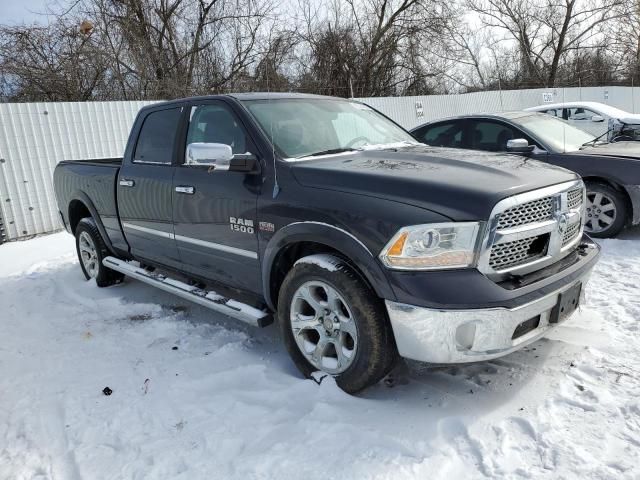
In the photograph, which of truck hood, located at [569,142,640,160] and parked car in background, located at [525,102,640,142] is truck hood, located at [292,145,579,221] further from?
parked car in background, located at [525,102,640,142]

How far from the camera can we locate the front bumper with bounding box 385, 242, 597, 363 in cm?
246

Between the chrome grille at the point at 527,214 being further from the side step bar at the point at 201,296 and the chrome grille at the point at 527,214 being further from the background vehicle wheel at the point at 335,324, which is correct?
the side step bar at the point at 201,296

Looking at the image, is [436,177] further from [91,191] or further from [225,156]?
[91,191]

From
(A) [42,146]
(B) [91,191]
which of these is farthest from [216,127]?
(A) [42,146]

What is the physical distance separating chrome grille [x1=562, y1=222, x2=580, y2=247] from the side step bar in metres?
1.91

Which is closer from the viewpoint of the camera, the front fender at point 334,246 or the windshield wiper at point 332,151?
the front fender at point 334,246

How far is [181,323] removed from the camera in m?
4.28

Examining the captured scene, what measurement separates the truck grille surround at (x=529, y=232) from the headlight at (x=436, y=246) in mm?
80

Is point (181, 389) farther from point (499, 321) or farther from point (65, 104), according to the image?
point (65, 104)

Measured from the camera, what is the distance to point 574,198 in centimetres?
317

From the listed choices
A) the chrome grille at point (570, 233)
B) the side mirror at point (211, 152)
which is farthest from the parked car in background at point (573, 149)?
the side mirror at point (211, 152)

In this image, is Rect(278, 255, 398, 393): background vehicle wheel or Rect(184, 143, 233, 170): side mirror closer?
Rect(278, 255, 398, 393): background vehicle wheel

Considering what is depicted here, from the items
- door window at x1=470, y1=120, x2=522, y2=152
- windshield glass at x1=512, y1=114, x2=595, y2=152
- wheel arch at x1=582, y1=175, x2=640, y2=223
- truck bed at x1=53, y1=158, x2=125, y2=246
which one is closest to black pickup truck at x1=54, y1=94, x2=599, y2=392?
truck bed at x1=53, y1=158, x2=125, y2=246

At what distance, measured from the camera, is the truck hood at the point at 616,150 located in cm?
578
